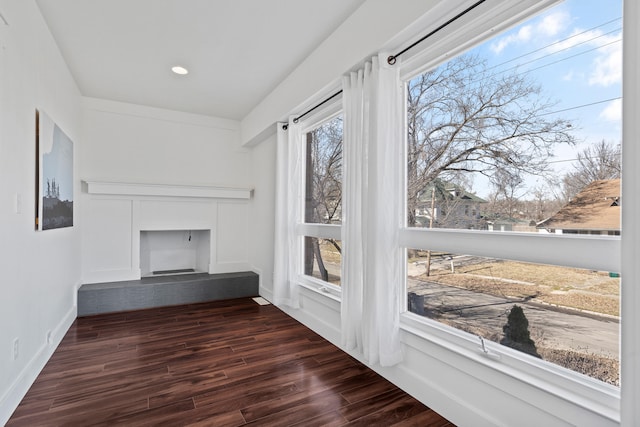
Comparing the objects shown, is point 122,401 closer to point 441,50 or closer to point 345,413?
point 345,413

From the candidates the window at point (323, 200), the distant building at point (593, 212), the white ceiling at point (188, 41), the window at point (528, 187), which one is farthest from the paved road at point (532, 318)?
the white ceiling at point (188, 41)

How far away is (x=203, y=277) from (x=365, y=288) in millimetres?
2998

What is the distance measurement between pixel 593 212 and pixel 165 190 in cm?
448

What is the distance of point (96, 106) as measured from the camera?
4.12 m

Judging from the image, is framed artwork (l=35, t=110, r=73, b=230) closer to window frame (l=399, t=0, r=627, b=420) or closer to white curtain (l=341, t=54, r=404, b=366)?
white curtain (l=341, t=54, r=404, b=366)

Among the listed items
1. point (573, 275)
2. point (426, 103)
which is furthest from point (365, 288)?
point (426, 103)

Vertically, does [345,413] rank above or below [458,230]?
below

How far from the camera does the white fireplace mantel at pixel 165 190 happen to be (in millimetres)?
4070

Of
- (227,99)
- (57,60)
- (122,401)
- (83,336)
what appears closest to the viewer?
(122,401)

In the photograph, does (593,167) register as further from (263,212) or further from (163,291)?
(163,291)

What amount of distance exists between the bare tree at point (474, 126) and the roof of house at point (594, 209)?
0.71 ft

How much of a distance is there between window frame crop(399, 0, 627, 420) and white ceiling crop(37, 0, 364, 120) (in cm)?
78

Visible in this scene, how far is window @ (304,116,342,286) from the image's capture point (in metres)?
3.11

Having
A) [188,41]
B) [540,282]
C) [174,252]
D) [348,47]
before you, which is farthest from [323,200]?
[174,252]
